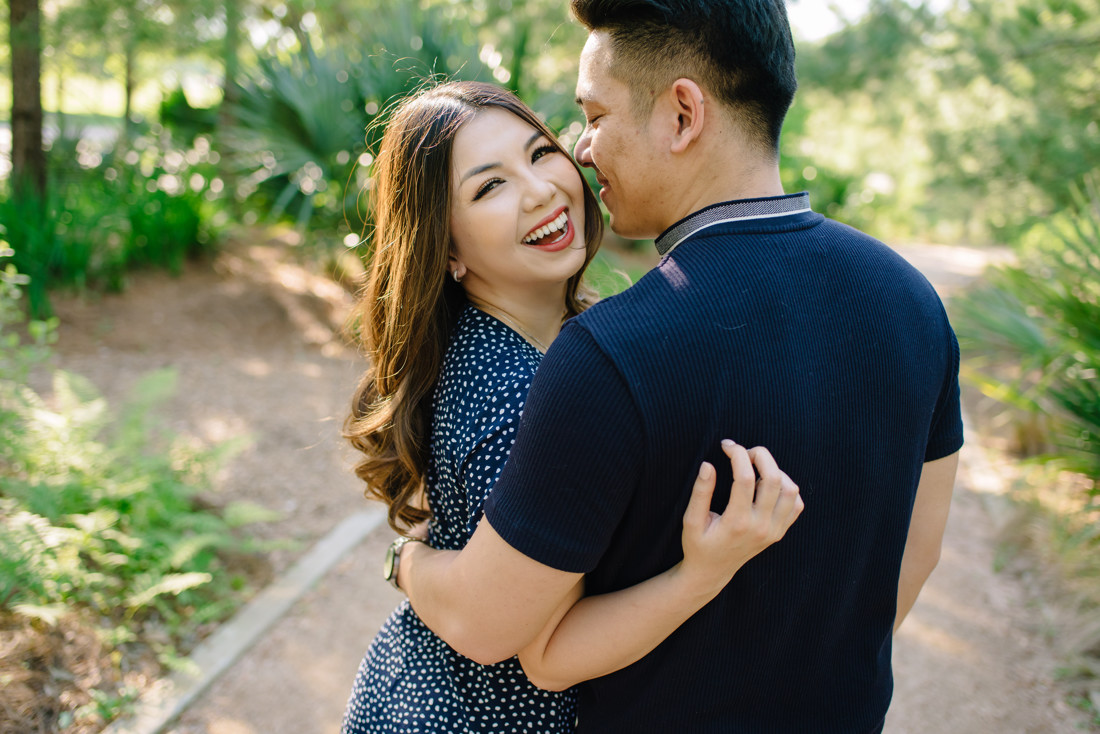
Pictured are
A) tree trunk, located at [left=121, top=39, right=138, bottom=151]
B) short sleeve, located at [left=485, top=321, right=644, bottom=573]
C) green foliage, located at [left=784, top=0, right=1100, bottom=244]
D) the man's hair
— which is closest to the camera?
short sleeve, located at [left=485, top=321, right=644, bottom=573]

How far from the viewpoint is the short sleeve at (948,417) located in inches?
55.0

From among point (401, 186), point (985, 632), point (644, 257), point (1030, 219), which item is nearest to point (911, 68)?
point (1030, 219)

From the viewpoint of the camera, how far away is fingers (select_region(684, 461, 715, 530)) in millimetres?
1072

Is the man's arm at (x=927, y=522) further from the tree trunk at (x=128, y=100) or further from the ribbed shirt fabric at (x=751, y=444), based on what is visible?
the tree trunk at (x=128, y=100)

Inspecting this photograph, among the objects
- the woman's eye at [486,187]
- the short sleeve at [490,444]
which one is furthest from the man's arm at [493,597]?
the woman's eye at [486,187]

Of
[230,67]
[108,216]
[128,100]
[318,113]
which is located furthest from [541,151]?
[128,100]

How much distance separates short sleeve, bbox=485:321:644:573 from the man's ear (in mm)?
472

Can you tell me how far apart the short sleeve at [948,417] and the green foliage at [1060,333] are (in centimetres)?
261

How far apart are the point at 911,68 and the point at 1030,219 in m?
4.26

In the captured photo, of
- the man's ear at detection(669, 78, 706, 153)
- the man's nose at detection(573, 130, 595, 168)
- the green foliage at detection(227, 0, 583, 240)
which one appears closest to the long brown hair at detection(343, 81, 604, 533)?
the man's nose at detection(573, 130, 595, 168)

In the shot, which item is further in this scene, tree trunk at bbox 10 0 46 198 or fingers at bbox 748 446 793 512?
tree trunk at bbox 10 0 46 198

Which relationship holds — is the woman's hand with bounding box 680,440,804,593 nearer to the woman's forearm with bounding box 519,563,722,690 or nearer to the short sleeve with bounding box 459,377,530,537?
the woman's forearm with bounding box 519,563,722,690

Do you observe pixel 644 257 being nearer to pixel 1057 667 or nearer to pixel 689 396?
pixel 1057 667

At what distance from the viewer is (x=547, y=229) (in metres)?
1.69
